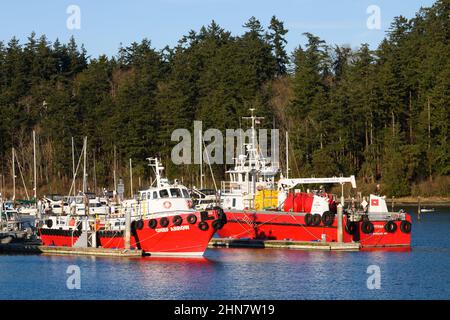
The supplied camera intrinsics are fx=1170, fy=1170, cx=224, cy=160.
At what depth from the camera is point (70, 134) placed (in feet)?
472

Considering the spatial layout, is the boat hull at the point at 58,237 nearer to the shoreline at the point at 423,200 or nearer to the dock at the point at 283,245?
the dock at the point at 283,245

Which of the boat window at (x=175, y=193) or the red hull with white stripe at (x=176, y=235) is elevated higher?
the boat window at (x=175, y=193)

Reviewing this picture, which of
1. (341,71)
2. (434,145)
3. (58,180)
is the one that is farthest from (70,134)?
(434,145)

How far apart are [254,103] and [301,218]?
55.0 meters

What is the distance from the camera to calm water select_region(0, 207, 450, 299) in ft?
192

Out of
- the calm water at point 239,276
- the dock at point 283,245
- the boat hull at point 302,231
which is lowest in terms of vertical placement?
the calm water at point 239,276

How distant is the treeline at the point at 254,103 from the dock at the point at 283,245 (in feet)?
148

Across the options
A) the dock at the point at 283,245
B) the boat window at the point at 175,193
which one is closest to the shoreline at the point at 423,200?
the dock at the point at 283,245

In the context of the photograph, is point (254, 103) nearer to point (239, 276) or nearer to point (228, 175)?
point (228, 175)

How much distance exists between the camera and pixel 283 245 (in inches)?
3027

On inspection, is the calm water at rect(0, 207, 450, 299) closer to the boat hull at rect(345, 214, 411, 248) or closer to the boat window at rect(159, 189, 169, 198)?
the boat hull at rect(345, 214, 411, 248)

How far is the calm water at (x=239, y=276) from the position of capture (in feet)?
192

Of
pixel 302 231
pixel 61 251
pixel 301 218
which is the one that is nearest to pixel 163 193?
pixel 61 251

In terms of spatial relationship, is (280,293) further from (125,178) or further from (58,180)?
(58,180)
